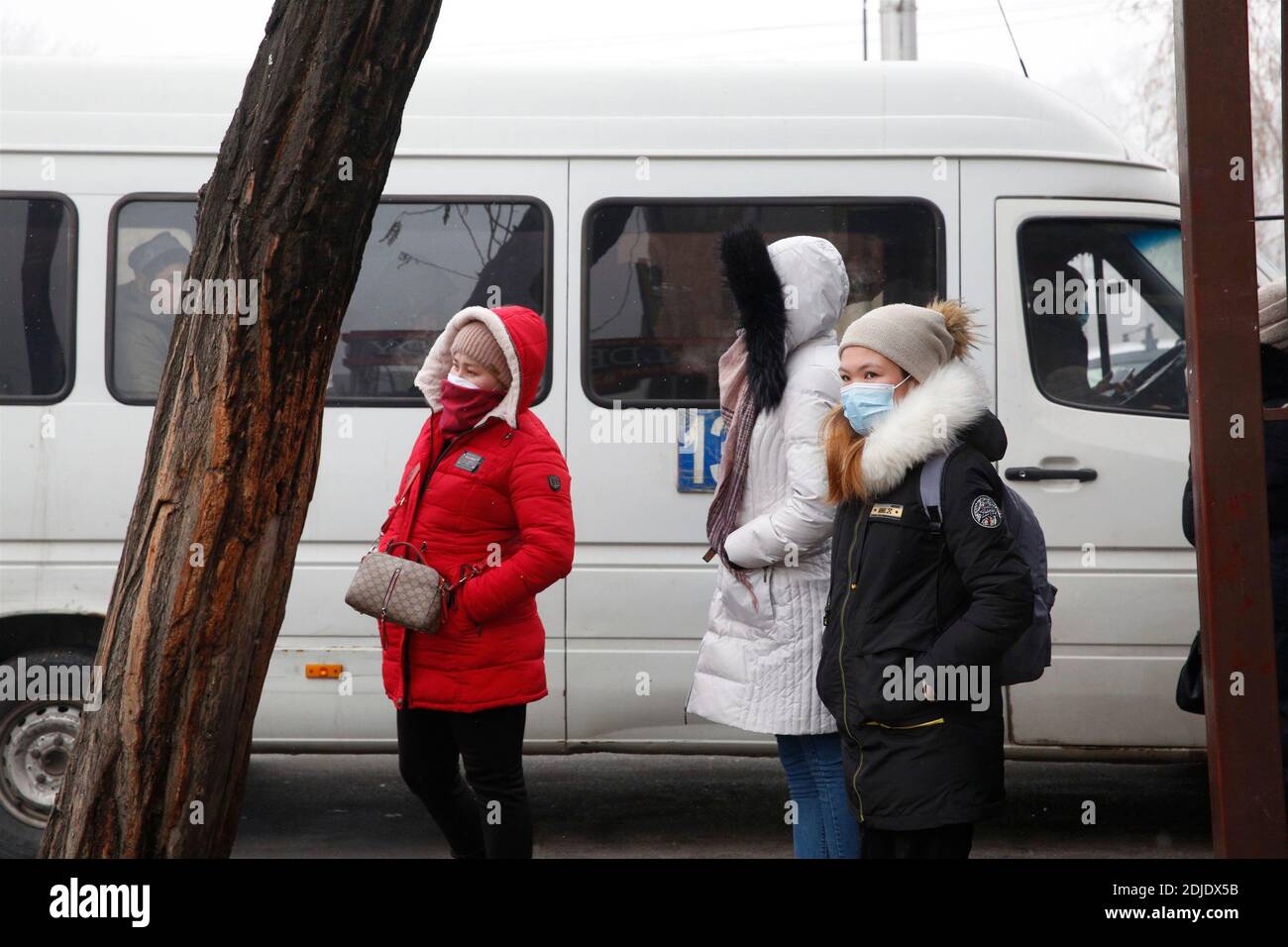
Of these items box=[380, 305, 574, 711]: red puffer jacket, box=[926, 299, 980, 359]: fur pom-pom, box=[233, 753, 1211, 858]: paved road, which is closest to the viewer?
box=[926, 299, 980, 359]: fur pom-pom

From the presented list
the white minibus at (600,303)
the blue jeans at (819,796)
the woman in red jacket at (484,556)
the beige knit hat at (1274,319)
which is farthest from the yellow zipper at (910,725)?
the white minibus at (600,303)

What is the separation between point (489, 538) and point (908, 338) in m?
1.27

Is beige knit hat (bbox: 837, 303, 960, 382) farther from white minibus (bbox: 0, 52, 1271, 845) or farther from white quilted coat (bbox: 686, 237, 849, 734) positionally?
white minibus (bbox: 0, 52, 1271, 845)

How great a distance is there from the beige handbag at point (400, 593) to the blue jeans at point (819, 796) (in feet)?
3.21

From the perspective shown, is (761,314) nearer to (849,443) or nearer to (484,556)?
(849,443)

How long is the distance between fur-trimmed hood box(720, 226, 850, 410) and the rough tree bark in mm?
1044

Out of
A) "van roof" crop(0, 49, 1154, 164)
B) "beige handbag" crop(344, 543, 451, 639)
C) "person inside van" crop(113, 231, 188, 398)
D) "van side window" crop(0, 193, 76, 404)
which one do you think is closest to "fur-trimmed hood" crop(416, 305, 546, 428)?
"beige handbag" crop(344, 543, 451, 639)

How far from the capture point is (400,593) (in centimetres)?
360

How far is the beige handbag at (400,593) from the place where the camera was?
360 cm

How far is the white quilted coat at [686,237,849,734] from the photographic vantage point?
11.3ft

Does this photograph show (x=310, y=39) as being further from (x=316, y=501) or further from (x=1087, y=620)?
(x=1087, y=620)

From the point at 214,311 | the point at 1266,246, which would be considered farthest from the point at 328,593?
the point at 1266,246

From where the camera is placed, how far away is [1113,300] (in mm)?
4977

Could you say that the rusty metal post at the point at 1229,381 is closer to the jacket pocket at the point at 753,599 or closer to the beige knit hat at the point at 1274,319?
the beige knit hat at the point at 1274,319
